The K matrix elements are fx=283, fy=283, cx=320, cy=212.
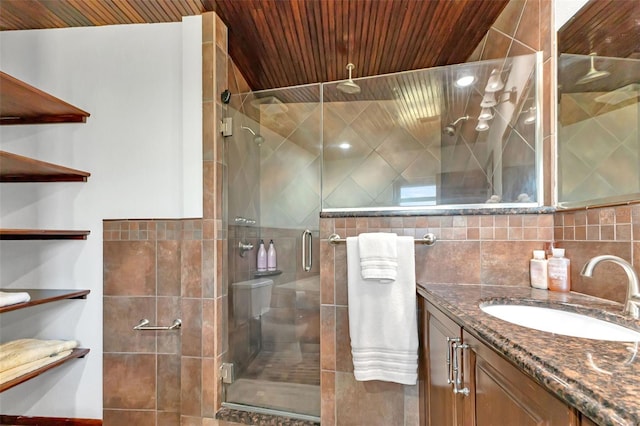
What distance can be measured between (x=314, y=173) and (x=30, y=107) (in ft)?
5.28

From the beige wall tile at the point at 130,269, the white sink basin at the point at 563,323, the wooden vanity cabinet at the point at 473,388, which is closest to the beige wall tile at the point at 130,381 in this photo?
the beige wall tile at the point at 130,269

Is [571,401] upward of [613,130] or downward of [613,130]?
downward

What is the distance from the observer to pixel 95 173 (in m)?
1.65

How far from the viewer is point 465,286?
1.25 metres

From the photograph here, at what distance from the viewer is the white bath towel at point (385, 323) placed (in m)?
1.26

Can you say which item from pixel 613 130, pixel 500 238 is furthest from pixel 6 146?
pixel 613 130

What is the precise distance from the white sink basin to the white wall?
153 cm

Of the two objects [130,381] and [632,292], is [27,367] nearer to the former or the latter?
[130,381]

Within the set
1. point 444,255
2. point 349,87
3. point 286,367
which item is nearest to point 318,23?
point 349,87

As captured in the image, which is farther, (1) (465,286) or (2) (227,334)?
(2) (227,334)

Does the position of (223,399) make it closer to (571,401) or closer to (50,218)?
(50,218)

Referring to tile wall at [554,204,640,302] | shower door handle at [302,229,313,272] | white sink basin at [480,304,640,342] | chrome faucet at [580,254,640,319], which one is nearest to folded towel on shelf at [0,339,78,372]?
shower door handle at [302,229,313,272]

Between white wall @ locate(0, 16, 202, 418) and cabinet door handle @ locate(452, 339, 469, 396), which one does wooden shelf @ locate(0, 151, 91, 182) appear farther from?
cabinet door handle @ locate(452, 339, 469, 396)

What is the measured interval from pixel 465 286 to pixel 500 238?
277mm
